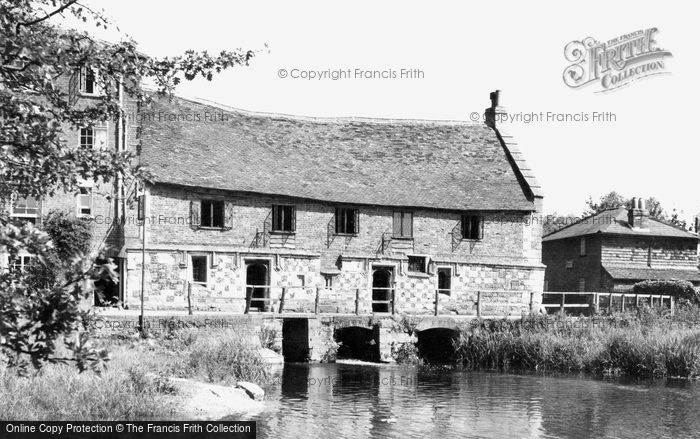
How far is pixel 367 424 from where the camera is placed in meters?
18.4

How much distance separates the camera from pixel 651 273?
44.7 m

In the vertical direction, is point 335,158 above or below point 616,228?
above

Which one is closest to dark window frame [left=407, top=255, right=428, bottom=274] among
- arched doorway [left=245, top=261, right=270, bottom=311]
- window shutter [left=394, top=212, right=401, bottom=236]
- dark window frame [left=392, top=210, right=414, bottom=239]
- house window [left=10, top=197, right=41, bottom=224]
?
dark window frame [left=392, top=210, right=414, bottom=239]

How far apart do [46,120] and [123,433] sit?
8.11 m

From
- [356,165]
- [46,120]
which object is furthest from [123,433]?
[356,165]

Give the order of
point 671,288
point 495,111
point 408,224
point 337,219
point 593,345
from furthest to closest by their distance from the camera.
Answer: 1. point 495,111
2. point 671,288
3. point 408,224
4. point 337,219
5. point 593,345

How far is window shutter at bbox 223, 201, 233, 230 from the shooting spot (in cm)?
3491

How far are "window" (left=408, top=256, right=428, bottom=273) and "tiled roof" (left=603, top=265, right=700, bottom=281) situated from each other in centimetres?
1295

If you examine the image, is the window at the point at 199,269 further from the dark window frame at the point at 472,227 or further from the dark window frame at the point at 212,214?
the dark window frame at the point at 472,227

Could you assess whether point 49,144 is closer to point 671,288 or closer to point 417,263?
point 417,263

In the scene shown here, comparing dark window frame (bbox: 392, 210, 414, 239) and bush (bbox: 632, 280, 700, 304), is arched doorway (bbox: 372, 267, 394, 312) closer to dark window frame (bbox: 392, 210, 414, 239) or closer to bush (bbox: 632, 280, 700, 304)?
dark window frame (bbox: 392, 210, 414, 239)

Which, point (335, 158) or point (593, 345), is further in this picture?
point (335, 158)

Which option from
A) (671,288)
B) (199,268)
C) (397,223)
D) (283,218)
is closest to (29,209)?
(199,268)

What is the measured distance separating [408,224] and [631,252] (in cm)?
1605
